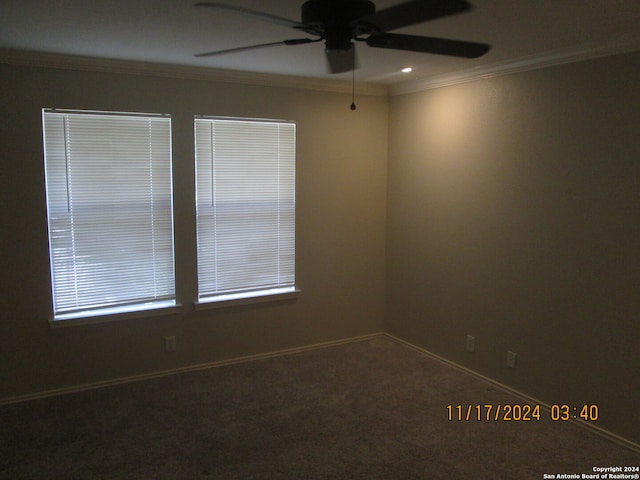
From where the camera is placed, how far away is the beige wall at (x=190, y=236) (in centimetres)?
311

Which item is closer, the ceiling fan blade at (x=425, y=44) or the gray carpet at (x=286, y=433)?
the ceiling fan blade at (x=425, y=44)

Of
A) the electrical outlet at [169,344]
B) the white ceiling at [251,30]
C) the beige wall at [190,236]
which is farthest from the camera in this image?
the electrical outlet at [169,344]

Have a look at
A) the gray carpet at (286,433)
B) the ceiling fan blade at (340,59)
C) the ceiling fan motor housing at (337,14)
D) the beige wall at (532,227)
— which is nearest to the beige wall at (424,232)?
the beige wall at (532,227)

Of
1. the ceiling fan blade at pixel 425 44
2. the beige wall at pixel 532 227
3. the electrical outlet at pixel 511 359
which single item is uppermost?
the ceiling fan blade at pixel 425 44

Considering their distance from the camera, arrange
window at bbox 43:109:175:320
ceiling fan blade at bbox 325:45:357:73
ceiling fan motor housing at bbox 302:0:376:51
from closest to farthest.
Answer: ceiling fan motor housing at bbox 302:0:376:51 → ceiling fan blade at bbox 325:45:357:73 → window at bbox 43:109:175:320

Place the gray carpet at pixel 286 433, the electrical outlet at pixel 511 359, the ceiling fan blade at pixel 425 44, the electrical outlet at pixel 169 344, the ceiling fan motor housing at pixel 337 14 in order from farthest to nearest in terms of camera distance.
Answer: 1. the electrical outlet at pixel 169 344
2. the electrical outlet at pixel 511 359
3. the gray carpet at pixel 286 433
4. the ceiling fan blade at pixel 425 44
5. the ceiling fan motor housing at pixel 337 14

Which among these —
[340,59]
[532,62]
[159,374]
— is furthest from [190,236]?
[532,62]

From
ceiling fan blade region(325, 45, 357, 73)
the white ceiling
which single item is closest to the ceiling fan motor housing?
ceiling fan blade region(325, 45, 357, 73)

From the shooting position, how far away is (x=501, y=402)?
10.7 ft

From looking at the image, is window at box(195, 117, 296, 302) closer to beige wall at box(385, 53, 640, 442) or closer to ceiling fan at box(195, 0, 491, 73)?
beige wall at box(385, 53, 640, 442)

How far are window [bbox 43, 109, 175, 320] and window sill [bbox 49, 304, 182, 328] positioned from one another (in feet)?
0.10

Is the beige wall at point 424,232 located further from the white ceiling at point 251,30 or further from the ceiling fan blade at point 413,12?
the ceiling fan blade at point 413,12

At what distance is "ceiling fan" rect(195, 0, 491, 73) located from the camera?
1.56 m

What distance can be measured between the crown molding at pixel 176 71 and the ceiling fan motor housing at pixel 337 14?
6.51 feet
